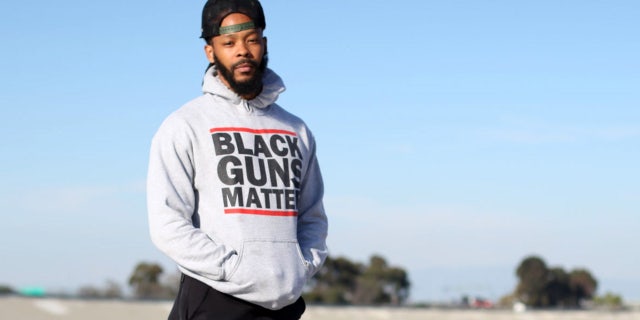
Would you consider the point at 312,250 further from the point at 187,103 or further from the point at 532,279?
the point at 532,279

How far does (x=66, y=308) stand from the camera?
42812mm

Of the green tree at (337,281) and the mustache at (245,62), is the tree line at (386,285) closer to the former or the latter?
the green tree at (337,281)

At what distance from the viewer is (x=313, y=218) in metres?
4.11

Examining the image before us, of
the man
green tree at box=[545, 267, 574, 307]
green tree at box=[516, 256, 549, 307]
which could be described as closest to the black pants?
the man

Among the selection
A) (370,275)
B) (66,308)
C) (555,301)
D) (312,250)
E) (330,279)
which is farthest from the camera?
(555,301)

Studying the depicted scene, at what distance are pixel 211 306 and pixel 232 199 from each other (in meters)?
0.39

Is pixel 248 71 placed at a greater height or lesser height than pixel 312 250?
greater

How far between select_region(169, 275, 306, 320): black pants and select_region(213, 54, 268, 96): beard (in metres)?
0.72

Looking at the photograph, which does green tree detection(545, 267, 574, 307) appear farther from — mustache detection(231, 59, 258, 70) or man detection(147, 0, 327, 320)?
mustache detection(231, 59, 258, 70)

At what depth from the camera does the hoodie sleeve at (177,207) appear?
3684mm

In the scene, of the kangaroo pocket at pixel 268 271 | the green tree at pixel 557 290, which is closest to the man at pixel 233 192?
the kangaroo pocket at pixel 268 271

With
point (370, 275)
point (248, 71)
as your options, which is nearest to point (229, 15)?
point (248, 71)

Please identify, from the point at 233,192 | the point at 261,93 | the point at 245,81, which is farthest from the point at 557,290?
the point at 233,192

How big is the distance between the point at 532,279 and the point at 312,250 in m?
140
